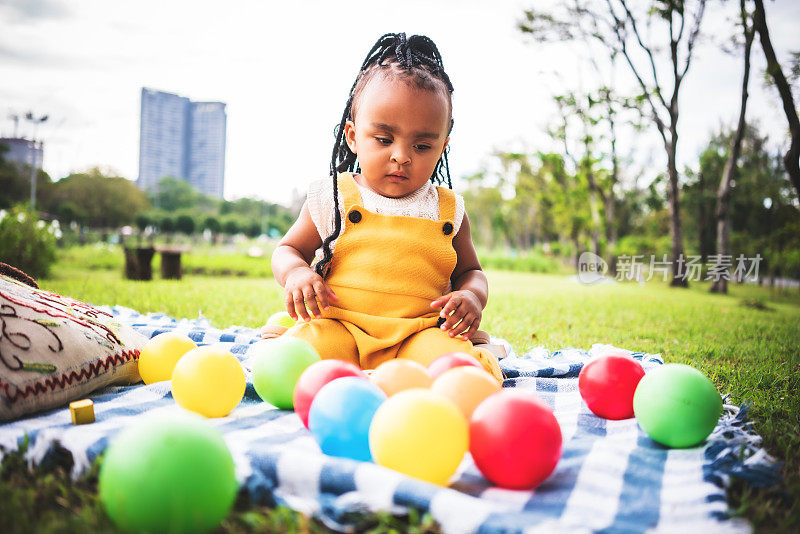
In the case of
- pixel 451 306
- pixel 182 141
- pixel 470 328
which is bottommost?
pixel 470 328

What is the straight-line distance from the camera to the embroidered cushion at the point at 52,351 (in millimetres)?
1563

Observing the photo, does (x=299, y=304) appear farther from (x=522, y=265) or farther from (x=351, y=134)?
(x=522, y=265)

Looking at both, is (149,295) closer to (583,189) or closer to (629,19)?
(629,19)

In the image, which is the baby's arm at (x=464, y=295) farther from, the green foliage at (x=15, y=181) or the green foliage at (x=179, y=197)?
the green foliage at (x=179, y=197)

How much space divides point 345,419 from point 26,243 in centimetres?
771

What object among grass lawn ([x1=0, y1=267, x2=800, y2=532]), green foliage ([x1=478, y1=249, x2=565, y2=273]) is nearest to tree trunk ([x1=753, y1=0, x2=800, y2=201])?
grass lawn ([x1=0, y1=267, x2=800, y2=532])

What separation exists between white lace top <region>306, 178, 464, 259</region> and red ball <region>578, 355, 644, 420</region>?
994mm

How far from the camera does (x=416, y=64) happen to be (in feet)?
7.83

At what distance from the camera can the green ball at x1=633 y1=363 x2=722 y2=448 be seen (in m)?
1.46

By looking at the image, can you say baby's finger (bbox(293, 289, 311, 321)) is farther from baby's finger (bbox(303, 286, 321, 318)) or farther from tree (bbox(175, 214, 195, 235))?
tree (bbox(175, 214, 195, 235))

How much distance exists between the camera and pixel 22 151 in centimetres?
1154

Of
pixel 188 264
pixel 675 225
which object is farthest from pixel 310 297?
pixel 675 225

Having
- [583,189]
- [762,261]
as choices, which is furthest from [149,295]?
[583,189]

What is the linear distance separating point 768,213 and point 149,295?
15.6m
